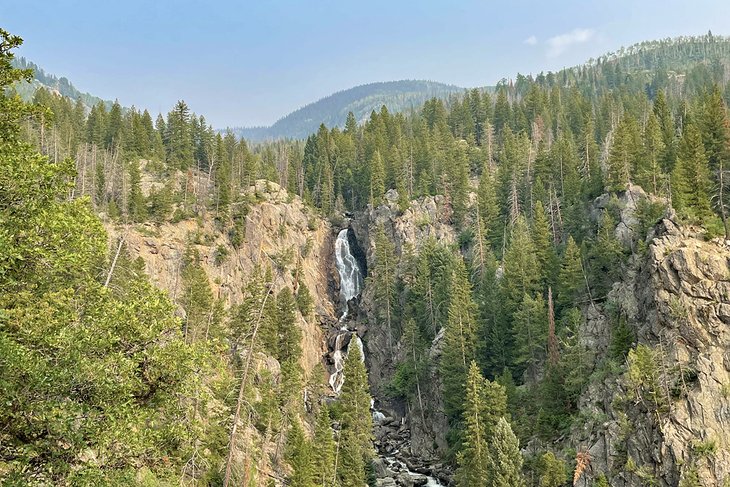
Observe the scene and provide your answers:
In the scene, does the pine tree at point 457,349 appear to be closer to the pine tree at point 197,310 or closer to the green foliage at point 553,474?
the green foliage at point 553,474

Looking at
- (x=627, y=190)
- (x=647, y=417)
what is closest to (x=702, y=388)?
(x=647, y=417)

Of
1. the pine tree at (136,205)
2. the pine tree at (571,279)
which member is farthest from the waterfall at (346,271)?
the pine tree at (571,279)

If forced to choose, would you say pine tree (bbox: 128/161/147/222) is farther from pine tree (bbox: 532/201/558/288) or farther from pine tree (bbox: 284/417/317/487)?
pine tree (bbox: 532/201/558/288)

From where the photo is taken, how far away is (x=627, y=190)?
66.4 meters

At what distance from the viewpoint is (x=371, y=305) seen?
9081 cm

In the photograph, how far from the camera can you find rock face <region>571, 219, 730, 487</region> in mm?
37875

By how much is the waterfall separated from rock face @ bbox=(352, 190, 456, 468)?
3124 millimetres

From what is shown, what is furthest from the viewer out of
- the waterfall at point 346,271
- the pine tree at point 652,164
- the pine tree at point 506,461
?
the waterfall at point 346,271

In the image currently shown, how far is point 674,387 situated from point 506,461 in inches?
573

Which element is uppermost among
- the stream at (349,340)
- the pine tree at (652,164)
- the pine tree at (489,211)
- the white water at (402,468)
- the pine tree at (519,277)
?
the pine tree at (652,164)

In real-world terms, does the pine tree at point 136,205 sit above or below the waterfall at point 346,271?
above

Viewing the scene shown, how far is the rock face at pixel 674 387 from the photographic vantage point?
3788 centimetres

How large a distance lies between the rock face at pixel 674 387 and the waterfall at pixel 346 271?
55953 mm

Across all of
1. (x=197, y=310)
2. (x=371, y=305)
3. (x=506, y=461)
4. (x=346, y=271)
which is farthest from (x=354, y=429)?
(x=346, y=271)
